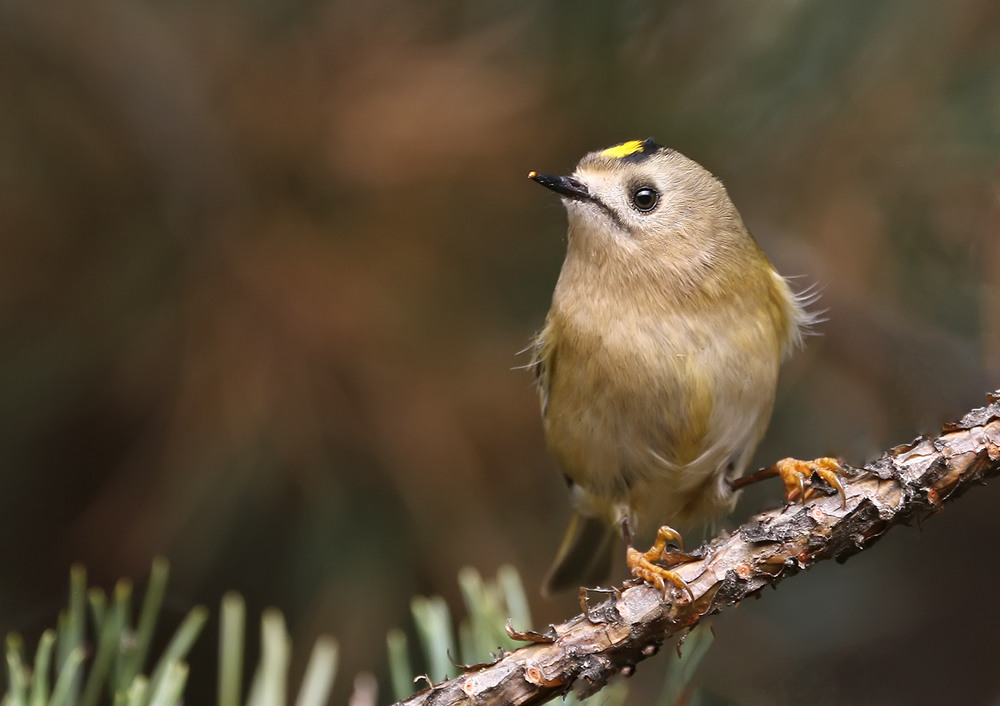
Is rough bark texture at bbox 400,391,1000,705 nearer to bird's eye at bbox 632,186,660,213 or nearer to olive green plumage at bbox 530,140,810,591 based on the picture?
olive green plumage at bbox 530,140,810,591

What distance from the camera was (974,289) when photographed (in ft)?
3.70

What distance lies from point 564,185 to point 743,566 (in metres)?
0.55

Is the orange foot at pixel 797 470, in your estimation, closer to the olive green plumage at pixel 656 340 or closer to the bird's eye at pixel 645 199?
the olive green plumage at pixel 656 340

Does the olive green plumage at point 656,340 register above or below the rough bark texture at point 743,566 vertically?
above

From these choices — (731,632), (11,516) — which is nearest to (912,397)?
(731,632)

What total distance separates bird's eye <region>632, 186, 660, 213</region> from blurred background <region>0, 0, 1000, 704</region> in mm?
75

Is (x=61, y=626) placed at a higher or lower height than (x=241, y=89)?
lower

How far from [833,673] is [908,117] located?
2.07ft

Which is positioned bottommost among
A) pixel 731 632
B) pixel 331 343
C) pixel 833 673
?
pixel 833 673

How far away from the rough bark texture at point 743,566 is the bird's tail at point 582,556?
1.81 feet

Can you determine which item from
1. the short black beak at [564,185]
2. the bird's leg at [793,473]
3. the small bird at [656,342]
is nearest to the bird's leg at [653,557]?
the small bird at [656,342]

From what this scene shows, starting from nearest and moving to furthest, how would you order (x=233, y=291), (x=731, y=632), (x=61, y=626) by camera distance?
(x=61, y=626) < (x=233, y=291) < (x=731, y=632)

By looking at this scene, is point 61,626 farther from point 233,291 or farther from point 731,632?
point 731,632

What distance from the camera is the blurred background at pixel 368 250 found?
3.59 feet
